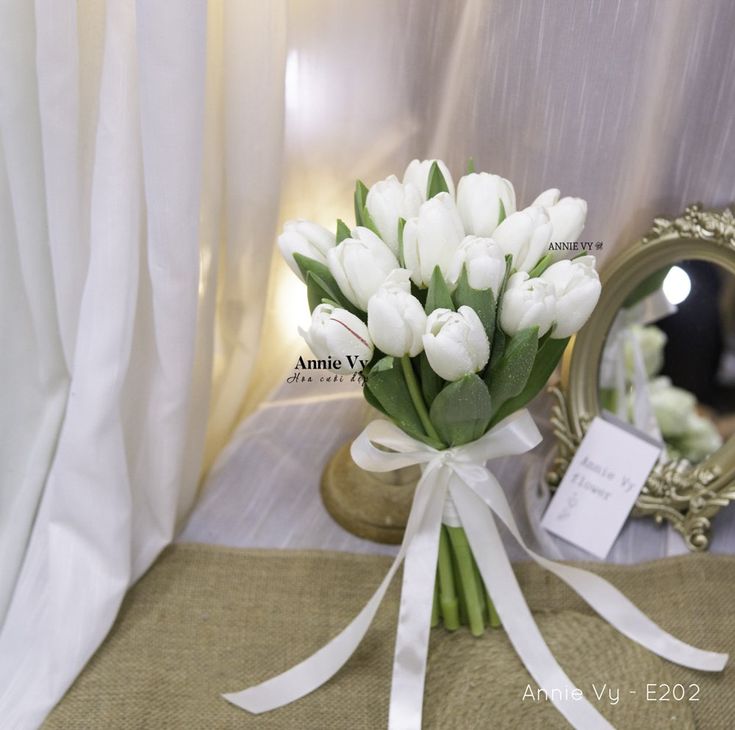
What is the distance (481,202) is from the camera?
72cm

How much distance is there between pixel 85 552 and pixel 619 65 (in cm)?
79

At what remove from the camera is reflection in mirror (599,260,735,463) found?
0.98 m

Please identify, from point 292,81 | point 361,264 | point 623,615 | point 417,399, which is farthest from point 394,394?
point 292,81

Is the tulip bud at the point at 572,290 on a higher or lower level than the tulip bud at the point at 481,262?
lower

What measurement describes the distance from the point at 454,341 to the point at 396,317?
0.16 ft

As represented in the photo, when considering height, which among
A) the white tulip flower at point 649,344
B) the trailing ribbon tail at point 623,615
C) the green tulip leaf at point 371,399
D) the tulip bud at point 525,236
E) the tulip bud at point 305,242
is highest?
the tulip bud at point 525,236

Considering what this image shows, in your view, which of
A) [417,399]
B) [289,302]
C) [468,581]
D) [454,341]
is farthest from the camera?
[289,302]

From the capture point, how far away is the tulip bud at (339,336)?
26.3 inches

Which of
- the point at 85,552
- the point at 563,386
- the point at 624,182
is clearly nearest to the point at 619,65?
the point at 624,182

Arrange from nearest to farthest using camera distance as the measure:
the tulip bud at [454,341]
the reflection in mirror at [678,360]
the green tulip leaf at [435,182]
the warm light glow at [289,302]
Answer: the tulip bud at [454,341]
the green tulip leaf at [435,182]
the reflection in mirror at [678,360]
the warm light glow at [289,302]

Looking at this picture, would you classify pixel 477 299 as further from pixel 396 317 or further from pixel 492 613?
pixel 492 613

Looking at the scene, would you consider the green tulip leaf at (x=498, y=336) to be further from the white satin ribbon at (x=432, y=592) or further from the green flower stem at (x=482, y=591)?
the green flower stem at (x=482, y=591)

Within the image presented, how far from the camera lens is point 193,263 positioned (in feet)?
2.74

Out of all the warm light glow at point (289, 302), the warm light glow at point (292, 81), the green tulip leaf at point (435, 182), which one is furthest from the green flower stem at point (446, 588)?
the warm light glow at point (292, 81)
